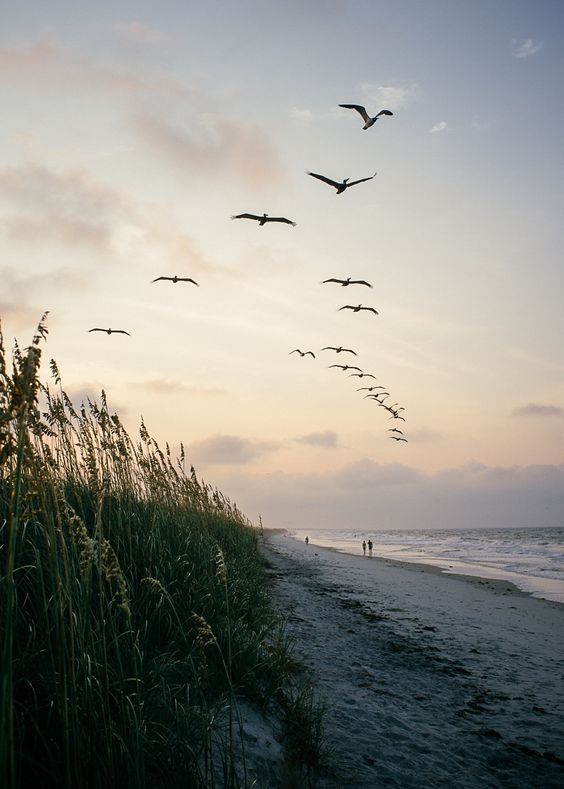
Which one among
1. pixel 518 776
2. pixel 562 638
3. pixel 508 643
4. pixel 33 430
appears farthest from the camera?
pixel 562 638

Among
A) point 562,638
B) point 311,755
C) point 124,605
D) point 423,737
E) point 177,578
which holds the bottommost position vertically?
point 562,638

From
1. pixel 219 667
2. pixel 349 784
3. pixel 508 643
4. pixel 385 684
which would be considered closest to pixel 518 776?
pixel 349 784

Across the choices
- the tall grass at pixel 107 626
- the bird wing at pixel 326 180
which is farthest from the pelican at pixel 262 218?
the tall grass at pixel 107 626

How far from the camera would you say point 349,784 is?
11.9 feet

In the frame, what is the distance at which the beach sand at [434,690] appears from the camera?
405cm

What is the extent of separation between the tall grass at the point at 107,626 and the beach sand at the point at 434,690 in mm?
912

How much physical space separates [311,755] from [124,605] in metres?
2.55

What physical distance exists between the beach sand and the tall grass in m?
0.91

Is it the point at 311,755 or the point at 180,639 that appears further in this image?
the point at 180,639

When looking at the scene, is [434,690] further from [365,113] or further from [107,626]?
[365,113]

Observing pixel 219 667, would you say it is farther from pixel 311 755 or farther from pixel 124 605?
pixel 124 605

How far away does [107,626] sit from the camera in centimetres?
365

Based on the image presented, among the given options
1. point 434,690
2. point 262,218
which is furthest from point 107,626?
point 262,218

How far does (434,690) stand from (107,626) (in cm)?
416
